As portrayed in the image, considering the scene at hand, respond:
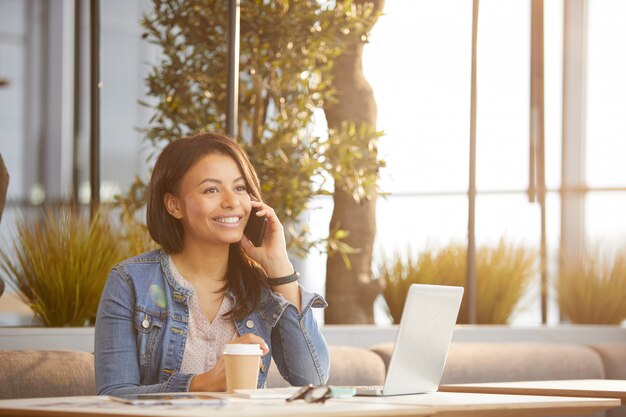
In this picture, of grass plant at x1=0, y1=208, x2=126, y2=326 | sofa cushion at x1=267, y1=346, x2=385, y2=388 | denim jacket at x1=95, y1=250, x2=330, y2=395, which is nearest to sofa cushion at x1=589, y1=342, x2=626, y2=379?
sofa cushion at x1=267, y1=346, x2=385, y2=388

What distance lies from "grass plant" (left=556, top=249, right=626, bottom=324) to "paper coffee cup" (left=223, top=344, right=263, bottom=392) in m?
4.68

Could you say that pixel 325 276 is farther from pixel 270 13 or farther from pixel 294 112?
pixel 270 13

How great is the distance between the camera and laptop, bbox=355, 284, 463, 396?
7.54ft

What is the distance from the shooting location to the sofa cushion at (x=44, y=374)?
2.95m

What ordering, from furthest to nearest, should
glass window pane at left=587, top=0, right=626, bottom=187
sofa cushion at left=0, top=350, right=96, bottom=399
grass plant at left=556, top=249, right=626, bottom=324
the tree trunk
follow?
glass window pane at left=587, top=0, right=626, bottom=187, grass plant at left=556, top=249, right=626, bottom=324, the tree trunk, sofa cushion at left=0, top=350, right=96, bottom=399

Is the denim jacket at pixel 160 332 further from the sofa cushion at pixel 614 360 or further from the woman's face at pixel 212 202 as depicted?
the sofa cushion at pixel 614 360

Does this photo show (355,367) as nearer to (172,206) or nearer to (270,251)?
(270,251)

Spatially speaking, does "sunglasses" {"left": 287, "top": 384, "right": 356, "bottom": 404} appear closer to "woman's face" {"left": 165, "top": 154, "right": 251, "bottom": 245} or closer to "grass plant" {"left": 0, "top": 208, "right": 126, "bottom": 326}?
"woman's face" {"left": 165, "top": 154, "right": 251, "bottom": 245}

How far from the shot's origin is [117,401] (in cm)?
208

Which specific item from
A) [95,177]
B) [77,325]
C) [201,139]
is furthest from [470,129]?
[201,139]

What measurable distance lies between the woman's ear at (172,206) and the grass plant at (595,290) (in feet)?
14.1

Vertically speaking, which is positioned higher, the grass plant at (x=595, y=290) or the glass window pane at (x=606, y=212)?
the glass window pane at (x=606, y=212)

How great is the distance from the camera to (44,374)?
300 centimetres

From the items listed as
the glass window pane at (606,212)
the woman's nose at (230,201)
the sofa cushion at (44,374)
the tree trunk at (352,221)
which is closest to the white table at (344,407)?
the woman's nose at (230,201)
